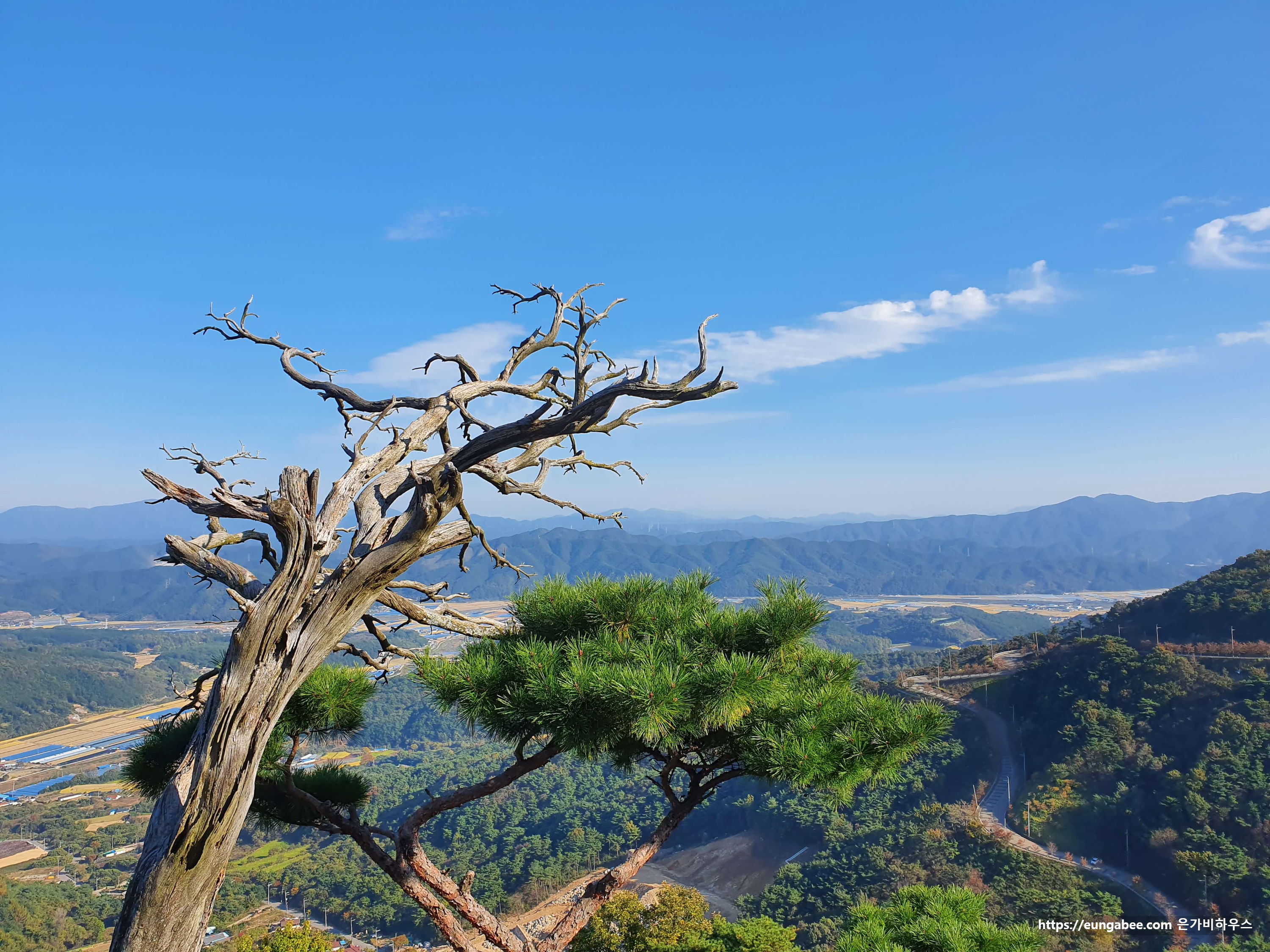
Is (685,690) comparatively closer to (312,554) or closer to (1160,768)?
(312,554)

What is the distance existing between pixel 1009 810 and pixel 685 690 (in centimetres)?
2969

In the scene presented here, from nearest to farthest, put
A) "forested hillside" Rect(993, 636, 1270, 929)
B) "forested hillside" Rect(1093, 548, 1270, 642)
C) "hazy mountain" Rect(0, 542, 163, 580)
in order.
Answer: "forested hillside" Rect(993, 636, 1270, 929)
"forested hillside" Rect(1093, 548, 1270, 642)
"hazy mountain" Rect(0, 542, 163, 580)

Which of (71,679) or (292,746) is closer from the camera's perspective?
(292,746)

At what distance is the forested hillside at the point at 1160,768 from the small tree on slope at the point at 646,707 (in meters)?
23.9

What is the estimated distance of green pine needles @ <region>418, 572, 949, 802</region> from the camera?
274 cm

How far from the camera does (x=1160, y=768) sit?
24.3m

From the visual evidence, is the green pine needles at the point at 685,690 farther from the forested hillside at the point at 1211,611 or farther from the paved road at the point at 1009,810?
the forested hillside at the point at 1211,611

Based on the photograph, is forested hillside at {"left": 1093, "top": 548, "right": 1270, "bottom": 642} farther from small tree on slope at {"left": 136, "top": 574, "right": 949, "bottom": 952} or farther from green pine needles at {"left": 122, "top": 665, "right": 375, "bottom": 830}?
green pine needles at {"left": 122, "top": 665, "right": 375, "bottom": 830}

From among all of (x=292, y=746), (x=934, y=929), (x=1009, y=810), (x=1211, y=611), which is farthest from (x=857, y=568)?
(x=292, y=746)

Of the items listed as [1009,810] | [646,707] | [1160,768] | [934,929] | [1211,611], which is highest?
[646,707]

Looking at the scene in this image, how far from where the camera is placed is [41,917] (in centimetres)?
2912

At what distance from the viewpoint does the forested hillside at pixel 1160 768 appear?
20.3 meters

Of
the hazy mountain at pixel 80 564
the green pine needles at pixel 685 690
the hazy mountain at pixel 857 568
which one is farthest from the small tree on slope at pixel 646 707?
the hazy mountain at pixel 80 564

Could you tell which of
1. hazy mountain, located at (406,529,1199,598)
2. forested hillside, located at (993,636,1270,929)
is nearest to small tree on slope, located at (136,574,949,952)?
forested hillside, located at (993,636,1270,929)
